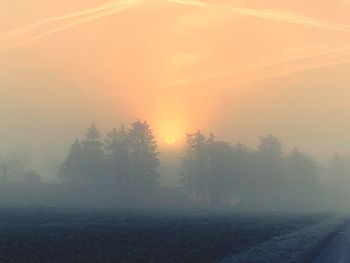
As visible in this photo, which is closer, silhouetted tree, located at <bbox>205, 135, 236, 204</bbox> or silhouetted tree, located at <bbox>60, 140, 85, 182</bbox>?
silhouetted tree, located at <bbox>60, 140, 85, 182</bbox>

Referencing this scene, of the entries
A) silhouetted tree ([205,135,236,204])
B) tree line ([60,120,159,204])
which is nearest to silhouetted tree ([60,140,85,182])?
tree line ([60,120,159,204])

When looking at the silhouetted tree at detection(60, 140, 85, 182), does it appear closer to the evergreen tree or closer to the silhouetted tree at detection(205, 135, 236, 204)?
the evergreen tree

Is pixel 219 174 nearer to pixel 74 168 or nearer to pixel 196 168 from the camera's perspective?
pixel 196 168

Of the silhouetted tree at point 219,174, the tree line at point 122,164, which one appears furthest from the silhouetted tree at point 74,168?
the silhouetted tree at point 219,174

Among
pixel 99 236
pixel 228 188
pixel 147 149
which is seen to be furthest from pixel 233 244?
pixel 228 188

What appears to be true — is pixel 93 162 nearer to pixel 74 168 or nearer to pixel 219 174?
pixel 74 168

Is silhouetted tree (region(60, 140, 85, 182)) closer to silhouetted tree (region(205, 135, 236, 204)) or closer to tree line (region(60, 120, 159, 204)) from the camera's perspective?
tree line (region(60, 120, 159, 204))

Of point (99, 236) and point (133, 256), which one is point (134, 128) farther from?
point (133, 256)

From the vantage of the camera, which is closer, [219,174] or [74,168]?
[74,168]

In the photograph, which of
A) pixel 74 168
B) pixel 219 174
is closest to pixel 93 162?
pixel 74 168

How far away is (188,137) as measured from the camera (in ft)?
656

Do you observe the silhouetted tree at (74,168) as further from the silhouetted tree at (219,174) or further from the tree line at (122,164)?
the silhouetted tree at (219,174)

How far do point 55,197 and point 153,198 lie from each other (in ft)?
89.8

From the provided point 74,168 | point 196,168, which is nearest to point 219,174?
point 196,168
